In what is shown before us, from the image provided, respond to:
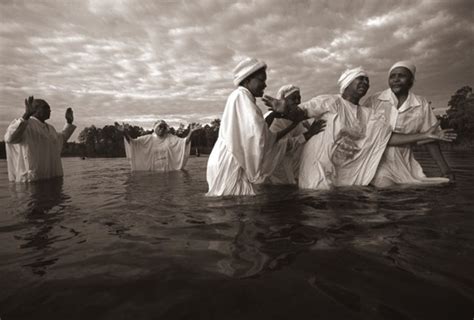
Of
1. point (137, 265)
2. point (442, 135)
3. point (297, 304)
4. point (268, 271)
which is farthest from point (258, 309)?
point (442, 135)

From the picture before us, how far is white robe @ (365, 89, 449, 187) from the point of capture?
5477mm

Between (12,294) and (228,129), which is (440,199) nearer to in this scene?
(228,129)

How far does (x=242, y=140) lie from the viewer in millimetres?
4066

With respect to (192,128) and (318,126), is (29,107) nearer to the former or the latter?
(192,128)

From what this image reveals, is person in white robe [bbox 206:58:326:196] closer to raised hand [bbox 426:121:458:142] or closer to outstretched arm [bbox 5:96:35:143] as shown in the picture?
raised hand [bbox 426:121:458:142]

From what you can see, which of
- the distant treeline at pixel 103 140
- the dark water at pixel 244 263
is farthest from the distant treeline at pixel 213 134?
the dark water at pixel 244 263

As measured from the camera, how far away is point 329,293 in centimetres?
153

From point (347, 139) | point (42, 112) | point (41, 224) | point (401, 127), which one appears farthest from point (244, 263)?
point (42, 112)

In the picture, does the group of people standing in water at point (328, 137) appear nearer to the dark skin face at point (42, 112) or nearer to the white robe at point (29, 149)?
the white robe at point (29, 149)

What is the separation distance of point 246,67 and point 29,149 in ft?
23.4

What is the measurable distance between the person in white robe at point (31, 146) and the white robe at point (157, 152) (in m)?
3.63

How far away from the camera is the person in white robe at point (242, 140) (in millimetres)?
4023

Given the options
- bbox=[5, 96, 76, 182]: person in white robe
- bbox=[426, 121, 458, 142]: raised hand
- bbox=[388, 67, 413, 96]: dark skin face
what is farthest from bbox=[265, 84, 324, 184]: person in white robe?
bbox=[5, 96, 76, 182]: person in white robe

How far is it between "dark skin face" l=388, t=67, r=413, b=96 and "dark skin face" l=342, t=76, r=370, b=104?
1.95 ft
